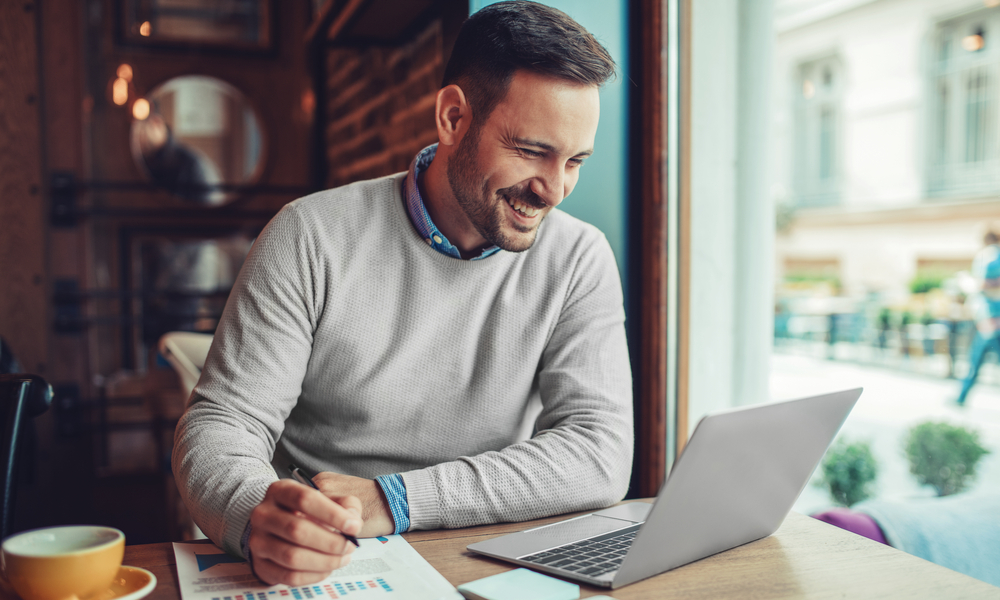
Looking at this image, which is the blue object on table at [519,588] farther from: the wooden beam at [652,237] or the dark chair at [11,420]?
the wooden beam at [652,237]

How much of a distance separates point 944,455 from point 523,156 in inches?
95.1

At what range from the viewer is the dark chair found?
35.9 inches

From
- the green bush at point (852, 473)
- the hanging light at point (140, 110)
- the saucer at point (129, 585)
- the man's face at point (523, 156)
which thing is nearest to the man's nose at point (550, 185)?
the man's face at point (523, 156)

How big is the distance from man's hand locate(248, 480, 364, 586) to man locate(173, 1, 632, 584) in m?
0.28

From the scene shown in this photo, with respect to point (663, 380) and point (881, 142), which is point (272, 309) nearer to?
point (663, 380)


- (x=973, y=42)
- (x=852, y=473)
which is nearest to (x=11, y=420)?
(x=852, y=473)

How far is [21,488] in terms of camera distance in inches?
106

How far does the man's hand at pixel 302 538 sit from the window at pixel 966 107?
11240 mm

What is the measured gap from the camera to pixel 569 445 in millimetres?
1032

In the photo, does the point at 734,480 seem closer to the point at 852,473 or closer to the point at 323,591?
the point at 323,591

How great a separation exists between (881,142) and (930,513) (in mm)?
11478

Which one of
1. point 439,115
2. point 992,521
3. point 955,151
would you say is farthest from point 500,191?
point 955,151

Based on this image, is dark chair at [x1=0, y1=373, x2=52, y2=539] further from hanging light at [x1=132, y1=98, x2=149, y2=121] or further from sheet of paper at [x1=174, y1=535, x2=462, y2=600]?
hanging light at [x1=132, y1=98, x2=149, y2=121]

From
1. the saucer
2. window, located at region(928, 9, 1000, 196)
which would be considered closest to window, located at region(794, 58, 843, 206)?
window, located at region(928, 9, 1000, 196)
